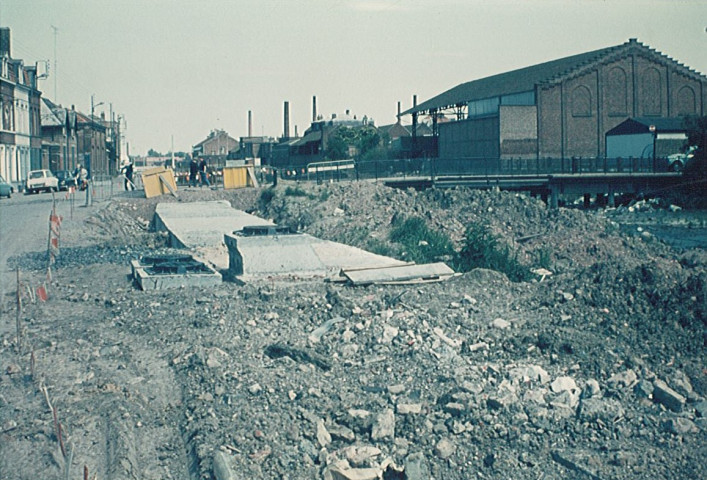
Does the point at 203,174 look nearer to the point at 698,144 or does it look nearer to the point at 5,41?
the point at 698,144

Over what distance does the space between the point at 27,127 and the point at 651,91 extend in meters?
48.7

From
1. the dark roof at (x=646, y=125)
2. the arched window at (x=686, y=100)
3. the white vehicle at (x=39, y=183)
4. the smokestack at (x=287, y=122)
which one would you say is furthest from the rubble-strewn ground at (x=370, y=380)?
the smokestack at (x=287, y=122)

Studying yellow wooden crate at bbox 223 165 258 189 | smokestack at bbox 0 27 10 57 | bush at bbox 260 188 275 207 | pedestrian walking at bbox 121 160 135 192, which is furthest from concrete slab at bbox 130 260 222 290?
smokestack at bbox 0 27 10 57

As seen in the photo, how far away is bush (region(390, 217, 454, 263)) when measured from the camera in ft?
62.2

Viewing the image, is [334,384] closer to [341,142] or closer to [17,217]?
[17,217]

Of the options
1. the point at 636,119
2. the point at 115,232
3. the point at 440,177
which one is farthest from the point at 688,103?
the point at 115,232

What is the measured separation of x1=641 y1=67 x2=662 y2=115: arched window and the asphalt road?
42.5m

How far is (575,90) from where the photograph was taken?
191ft

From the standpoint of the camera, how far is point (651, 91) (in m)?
59.8

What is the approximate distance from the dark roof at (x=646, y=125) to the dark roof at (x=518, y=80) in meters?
5.31

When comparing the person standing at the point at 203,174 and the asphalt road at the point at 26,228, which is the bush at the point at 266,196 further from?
the asphalt road at the point at 26,228

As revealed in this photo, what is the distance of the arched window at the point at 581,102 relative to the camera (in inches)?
2296

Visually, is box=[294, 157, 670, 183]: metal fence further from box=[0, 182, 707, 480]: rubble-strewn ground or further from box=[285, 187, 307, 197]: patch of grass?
box=[0, 182, 707, 480]: rubble-strewn ground

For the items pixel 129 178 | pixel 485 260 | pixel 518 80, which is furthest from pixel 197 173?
pixel 518 80
